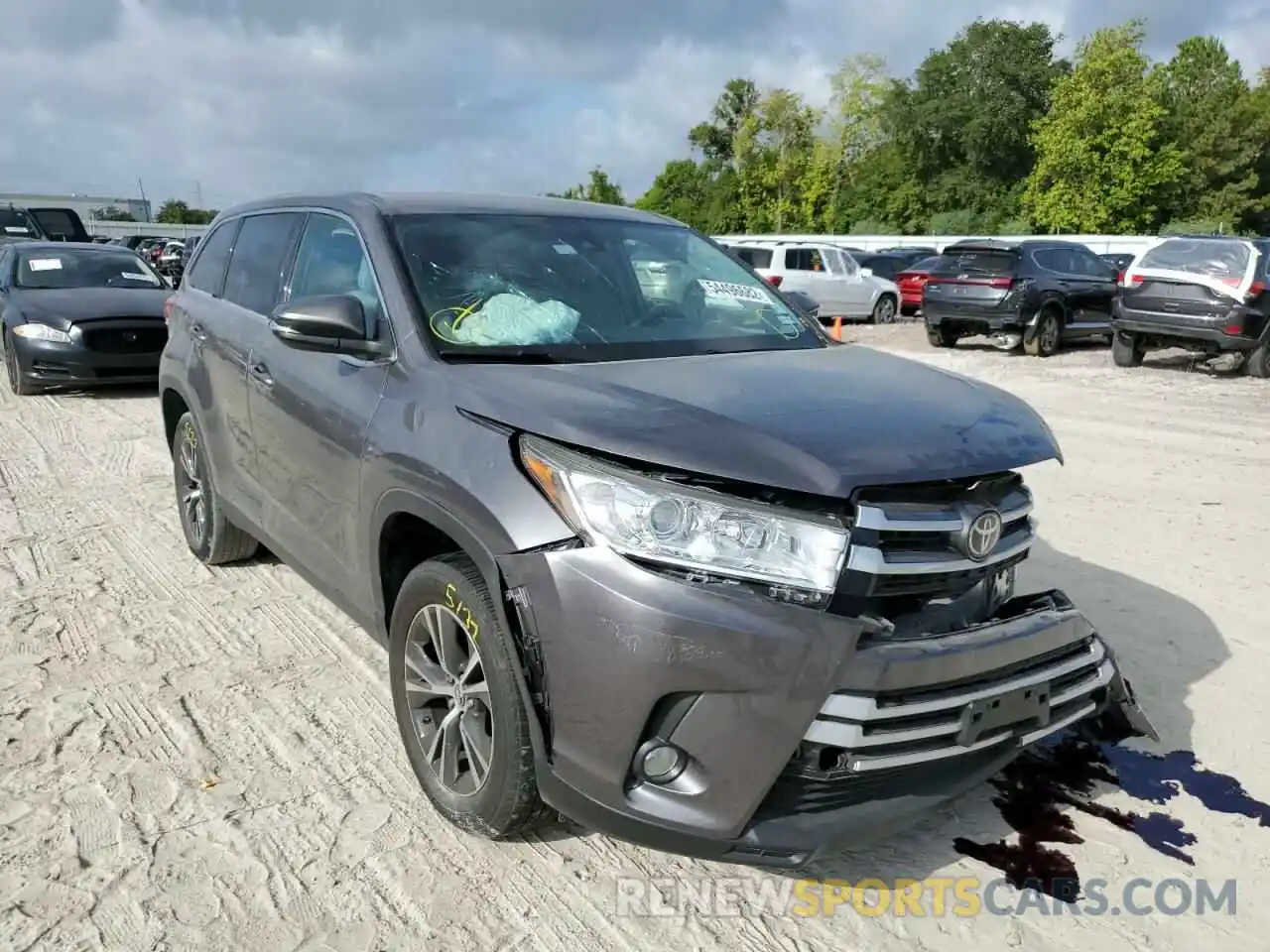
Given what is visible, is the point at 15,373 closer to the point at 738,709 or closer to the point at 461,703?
the point at 461,703

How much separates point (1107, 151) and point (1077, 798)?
55353 millimetres

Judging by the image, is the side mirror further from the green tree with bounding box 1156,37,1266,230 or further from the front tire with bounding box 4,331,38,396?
the green tree with bounding box 1156,37,1266,230

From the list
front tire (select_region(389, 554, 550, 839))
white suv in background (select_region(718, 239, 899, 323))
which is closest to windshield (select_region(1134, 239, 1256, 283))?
white suv in background (select_region(718, 239, 899, 323))

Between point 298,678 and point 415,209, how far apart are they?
1.90 meters

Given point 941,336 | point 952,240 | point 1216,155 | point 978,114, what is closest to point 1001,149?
point 978,114

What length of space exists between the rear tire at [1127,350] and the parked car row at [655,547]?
38.8 feet

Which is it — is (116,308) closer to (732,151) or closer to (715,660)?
(715,660)

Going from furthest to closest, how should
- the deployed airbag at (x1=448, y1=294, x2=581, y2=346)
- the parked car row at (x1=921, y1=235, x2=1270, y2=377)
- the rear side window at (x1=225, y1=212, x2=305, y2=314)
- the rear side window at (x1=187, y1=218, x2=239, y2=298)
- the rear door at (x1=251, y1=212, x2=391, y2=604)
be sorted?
the parked car row at (x1=921, y1=235, x2=1270, y2=377) < the rear side window at (x1=187, y1=218, x2=239, y2=298) < the rear side window at (x1=225, y1=212, x2=305, y2=314) < the rear door at (x1=251, y1=212, x2=391, y2=604) < the deployed airbag at (x1=448, y1=294, x2=581, y2=346)

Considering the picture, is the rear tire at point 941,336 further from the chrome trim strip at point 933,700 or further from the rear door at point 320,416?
the chrome trim strip at point 933,700

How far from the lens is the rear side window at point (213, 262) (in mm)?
4977

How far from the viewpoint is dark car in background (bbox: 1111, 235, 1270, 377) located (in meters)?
12.4

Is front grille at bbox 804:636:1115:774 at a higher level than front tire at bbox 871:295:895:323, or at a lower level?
higher

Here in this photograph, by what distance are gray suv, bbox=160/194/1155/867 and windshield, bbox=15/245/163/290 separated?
9.41 m

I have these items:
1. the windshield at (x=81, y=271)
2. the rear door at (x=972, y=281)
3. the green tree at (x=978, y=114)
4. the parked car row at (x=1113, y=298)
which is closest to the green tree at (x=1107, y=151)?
the green tree at (x=978, y=114)
